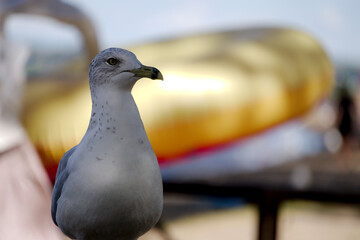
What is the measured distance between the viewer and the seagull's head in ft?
0.85

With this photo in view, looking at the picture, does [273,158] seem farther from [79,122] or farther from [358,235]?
[79,122]

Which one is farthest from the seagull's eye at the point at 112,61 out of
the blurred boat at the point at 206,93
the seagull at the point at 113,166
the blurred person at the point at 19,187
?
the blurred boat at the point at 206,93

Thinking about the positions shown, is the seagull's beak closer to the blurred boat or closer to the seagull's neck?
the seagull's neck

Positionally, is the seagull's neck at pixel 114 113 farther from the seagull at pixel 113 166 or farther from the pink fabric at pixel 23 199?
the pink fabric at pixel 23 199

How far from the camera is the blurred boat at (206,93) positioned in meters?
1.03

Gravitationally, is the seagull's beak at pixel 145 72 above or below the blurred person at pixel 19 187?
above

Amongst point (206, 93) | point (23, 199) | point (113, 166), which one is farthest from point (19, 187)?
point (206, 93)

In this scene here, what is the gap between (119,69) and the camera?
10.3 inches

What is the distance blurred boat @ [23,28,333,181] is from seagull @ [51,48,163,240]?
1.95 feet

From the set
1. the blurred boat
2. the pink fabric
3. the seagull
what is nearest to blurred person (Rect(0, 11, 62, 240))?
the pink fabric

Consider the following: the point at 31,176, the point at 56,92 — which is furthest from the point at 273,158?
the point at 31,176

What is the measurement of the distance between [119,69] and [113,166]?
60 mm

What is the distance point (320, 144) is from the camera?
138 inches

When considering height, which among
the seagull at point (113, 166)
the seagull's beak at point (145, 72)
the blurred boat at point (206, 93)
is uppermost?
the seagull's beak at point (145, 72)
